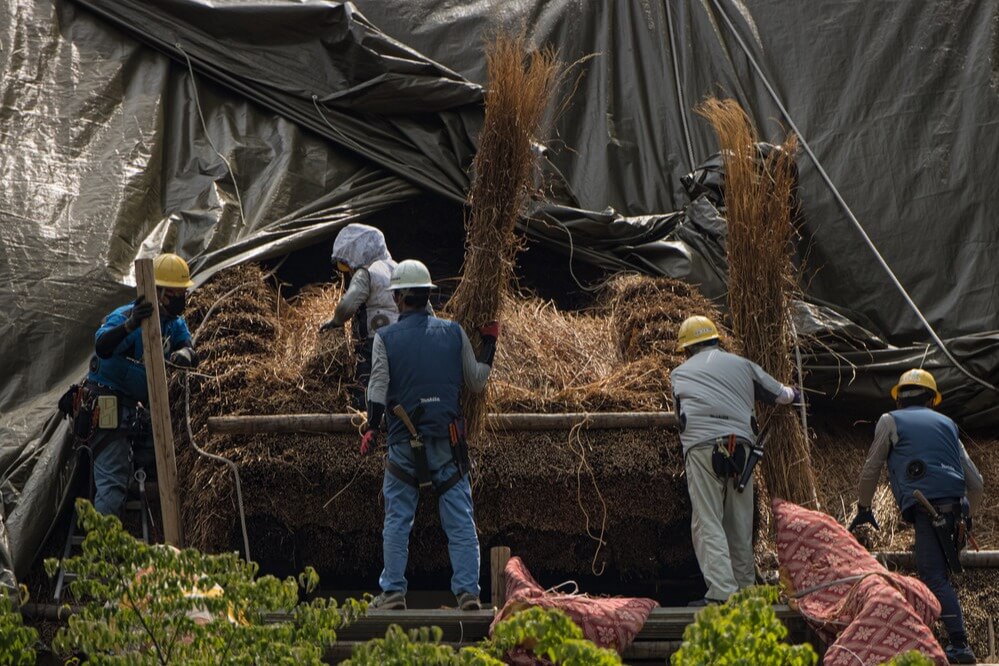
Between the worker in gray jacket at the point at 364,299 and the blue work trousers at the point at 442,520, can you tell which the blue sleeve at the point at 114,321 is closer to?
the worker in gray jacket at the point at 364,299

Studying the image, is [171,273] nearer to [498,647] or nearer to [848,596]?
[498,647]

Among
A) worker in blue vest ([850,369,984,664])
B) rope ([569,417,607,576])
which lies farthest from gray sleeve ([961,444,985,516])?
rope ([569,417,607,576])

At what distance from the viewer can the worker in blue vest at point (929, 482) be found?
25.6ft

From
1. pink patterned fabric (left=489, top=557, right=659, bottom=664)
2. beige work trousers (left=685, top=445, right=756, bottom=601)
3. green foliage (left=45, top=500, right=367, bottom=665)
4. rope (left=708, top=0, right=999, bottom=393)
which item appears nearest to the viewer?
green foliage (left=45, top=500, right=367, bottom=665)

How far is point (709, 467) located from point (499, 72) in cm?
224

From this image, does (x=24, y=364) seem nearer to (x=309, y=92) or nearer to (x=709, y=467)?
(x=309, y=92)

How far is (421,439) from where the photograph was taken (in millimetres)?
7445

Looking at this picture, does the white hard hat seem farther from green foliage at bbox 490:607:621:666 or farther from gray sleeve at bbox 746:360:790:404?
green foliage at bbox 490:607:621:666

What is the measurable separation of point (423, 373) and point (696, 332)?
4.96ft

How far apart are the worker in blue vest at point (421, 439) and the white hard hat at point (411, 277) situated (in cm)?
2

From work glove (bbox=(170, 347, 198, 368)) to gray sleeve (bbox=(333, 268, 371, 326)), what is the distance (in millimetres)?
769

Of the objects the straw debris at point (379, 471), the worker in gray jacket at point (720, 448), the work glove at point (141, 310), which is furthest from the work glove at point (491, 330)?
the work glove at point (141, 310)

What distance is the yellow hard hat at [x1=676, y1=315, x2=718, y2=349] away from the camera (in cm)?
808

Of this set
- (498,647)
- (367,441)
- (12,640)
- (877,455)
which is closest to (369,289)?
(367,441)
